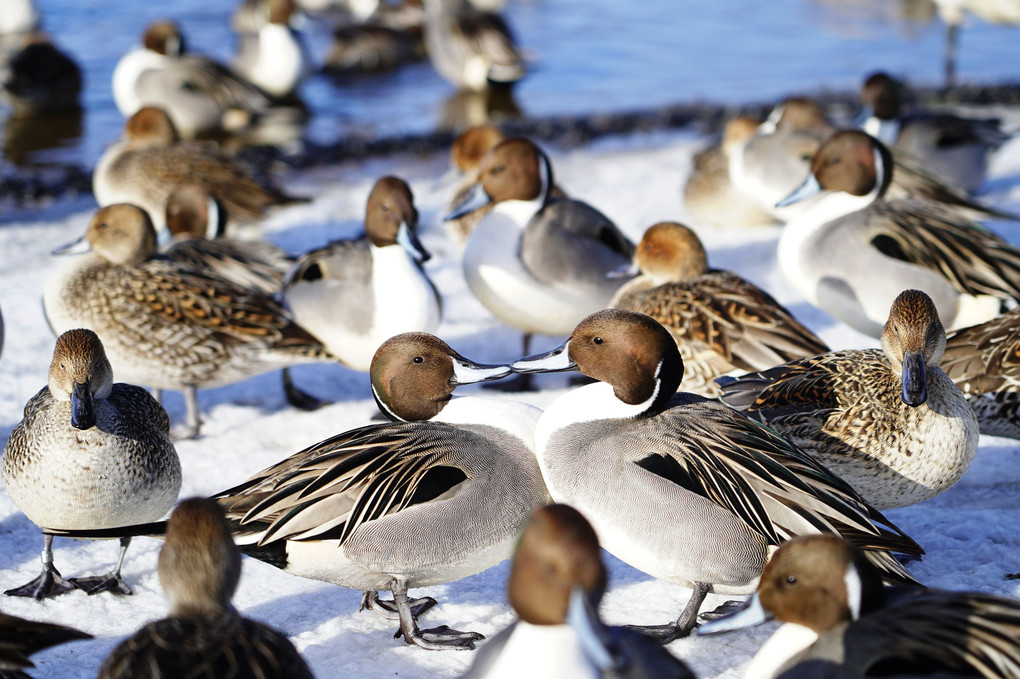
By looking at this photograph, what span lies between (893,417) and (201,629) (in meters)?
2.30

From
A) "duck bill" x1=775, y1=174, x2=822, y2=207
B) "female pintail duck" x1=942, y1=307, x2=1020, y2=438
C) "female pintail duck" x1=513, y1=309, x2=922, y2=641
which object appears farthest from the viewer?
"duck bill" x1=775, y1=174, x2=822, y2=207

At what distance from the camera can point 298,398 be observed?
5.14 m

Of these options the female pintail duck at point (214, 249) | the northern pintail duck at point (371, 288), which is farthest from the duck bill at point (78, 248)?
the northern pintail duck at point (371, 288)

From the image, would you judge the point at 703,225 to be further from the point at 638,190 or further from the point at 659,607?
the point at 659,607

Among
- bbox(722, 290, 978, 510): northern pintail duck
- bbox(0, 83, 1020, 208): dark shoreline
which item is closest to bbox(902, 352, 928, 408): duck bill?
bbox(722, 290, 978, 510): northern pintail duck

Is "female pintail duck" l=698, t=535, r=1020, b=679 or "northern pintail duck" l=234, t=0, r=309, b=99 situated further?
"northern pintail duck" l=234, t=0, r=309, b=99

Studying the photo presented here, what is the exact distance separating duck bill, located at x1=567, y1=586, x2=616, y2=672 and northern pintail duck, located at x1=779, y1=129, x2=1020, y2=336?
10.9 ft

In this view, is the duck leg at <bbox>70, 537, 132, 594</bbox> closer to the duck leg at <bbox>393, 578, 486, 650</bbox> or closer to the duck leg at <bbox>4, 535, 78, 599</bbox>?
the duck leg at <bbox>4, 535, 78, 599</bbox>

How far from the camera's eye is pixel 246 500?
3137mm

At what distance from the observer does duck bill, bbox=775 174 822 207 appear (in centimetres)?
564

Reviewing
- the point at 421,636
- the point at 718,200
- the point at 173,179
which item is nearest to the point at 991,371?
the point at 421,636

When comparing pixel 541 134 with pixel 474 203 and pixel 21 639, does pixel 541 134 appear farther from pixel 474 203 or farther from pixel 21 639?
pixel 21 639

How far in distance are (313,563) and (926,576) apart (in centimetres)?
191

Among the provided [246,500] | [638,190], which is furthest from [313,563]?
[638,190]
